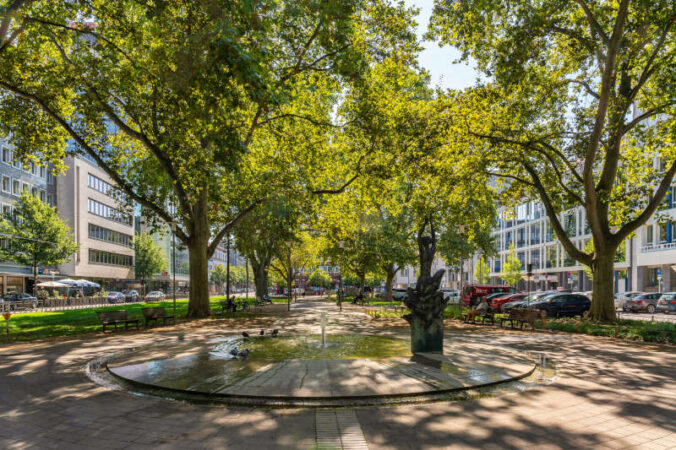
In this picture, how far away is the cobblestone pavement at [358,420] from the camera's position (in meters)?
5.12

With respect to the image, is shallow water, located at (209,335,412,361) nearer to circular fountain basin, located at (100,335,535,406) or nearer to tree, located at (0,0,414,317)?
circular fountain basin, located at (100,335,535,406)

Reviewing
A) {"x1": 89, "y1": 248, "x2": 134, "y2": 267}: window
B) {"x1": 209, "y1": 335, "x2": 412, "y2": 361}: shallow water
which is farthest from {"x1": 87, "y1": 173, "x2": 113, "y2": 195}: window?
{"x1": 209, "y1": 335, "x2": 412, "y2": 361}: shallow water

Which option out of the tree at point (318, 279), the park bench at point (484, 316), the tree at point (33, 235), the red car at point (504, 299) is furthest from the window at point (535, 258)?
the tree at point (33, 235)

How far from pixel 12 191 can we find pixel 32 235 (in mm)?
10649

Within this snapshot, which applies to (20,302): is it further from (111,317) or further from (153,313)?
(111,317)

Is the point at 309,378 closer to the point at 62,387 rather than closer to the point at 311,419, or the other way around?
the point at 311,419

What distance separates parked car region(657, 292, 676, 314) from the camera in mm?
31656

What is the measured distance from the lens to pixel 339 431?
544 centimetres

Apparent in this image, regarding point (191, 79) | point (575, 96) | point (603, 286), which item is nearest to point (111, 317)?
point (191, 79)

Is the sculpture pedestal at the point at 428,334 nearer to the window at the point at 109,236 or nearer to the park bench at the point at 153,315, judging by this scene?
the park bench at the point at 153,315

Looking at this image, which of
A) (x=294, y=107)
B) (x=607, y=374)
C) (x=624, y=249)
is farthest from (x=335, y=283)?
(x=607, y=374)

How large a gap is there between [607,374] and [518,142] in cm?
1249

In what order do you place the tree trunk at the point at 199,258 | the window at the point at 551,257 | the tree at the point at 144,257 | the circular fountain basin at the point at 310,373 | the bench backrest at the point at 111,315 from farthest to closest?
1. the tree at the point at 144,257
2. the window at the point at 551,257
3. the tree trunk at the point at 199,258
4. the bench backrest at the point at 111,315
5. the circular fountain basin at the point at 310,373

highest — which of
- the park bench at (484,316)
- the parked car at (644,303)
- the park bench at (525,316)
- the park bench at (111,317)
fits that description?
the park bench at (111,317)
